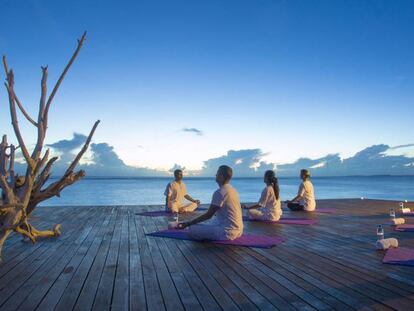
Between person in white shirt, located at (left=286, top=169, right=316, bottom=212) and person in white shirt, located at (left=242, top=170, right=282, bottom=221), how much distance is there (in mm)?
2000

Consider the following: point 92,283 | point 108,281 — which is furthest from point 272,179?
point 92,283

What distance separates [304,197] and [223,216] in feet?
16.7

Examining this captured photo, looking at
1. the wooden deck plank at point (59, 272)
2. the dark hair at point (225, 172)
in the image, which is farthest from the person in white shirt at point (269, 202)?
the wooden deck plank at point (59, 272)

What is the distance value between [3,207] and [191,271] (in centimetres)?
187

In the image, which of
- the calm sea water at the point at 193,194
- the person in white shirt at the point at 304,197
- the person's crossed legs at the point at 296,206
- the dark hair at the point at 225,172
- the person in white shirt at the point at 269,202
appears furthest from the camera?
the calm sea water at the point at 193,194

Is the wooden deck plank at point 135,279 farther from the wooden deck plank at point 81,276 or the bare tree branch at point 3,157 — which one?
the bare tree branch at point 3,157

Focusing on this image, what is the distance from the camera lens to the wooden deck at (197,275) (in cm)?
279

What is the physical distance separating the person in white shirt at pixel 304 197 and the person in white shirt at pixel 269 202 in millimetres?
2000

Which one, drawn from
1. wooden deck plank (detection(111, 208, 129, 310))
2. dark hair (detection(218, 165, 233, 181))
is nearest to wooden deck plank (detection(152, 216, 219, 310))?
wooden deck plank (detection(111, 208, 129, 310))

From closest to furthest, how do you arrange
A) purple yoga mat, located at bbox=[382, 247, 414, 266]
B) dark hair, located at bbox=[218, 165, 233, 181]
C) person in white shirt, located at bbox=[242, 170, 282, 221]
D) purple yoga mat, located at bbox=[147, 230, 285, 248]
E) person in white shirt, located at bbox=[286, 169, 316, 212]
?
purple yoga mat, located at bbox=[382, 247, 414, 266] → purple yoga mat, located at bbox=[147, 230, 285, 248] → dark hair, located at bbox=[218, 165, 233, 181] → person in white shirt, located at bbox=[242, 170, 282, 221] → person in white shirt, located at bbox=[286, 169, 316, 212]

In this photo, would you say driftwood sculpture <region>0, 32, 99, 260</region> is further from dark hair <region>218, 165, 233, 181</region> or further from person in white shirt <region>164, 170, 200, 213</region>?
person in white shirt <region>164, 170, 200, 213</region>

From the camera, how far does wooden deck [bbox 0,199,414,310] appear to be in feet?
9.16

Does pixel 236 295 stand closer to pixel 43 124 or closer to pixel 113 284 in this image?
pixel 113 284

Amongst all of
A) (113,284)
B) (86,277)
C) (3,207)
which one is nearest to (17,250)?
(3,207)
